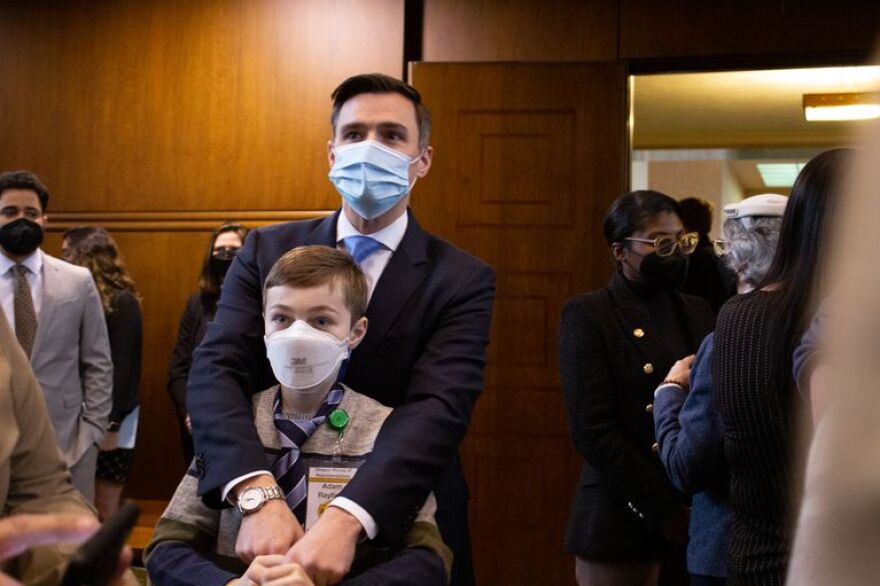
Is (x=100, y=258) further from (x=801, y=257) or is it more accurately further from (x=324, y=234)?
(x=801, y=257)

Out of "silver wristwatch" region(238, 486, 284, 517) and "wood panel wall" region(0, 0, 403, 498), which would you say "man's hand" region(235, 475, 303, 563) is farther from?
"wood panel wall" region(0, 0, 403, 498)

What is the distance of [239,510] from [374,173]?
0.78 m

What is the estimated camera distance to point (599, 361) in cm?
296

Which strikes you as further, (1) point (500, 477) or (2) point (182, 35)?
(2) point (182, 35)

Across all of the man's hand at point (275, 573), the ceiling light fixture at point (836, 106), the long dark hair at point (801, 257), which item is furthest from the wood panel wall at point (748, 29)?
the man's hand at point (275, 573)

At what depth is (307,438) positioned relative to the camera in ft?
6.68

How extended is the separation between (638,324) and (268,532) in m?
1.46

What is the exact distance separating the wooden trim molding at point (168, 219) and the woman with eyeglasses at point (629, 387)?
3.00m

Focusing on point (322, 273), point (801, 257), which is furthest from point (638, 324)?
point (322, 273)

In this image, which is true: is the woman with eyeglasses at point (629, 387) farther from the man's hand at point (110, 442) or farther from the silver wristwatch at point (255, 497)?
the man's hand at point (110, 442)

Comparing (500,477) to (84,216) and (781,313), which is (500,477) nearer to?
(84,216)

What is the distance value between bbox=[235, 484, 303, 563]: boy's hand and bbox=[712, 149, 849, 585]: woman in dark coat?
0.76 metres

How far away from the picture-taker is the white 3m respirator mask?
80.4 inches

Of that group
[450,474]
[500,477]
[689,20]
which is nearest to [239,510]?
[450,474]
